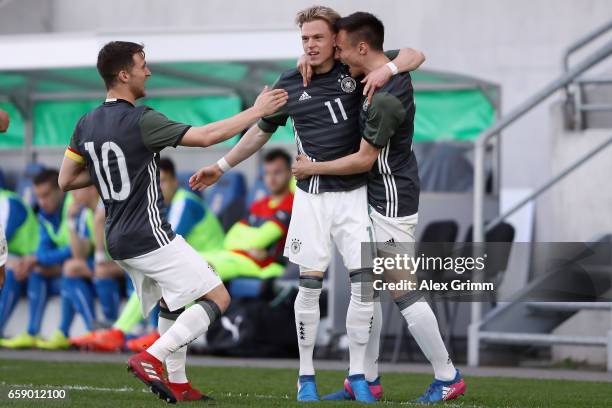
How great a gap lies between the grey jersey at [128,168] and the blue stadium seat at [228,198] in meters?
6.16

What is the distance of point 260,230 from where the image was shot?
11641 millimetres

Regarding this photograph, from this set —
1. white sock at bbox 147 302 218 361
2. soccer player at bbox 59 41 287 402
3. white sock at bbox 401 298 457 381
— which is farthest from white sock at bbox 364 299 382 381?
white sock at bbox 147 302 218 361

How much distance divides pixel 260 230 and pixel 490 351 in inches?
85.8

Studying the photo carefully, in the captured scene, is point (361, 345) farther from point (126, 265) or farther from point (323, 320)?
point (323, 320)

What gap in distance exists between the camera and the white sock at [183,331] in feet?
22.0

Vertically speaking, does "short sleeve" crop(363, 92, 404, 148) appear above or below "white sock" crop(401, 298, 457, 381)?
above

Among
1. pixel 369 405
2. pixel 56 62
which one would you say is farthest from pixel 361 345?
pixel 56 62

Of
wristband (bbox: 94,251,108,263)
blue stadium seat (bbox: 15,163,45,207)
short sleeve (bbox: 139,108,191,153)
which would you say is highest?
short sleeve (bbox: 139,108,191,153)

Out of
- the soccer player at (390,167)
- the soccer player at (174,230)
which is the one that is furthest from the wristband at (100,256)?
the soccer player at (390,167)

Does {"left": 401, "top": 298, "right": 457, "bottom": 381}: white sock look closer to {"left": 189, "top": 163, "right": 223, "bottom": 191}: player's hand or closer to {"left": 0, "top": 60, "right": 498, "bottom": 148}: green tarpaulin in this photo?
{"left": 189, "top": 163, "right": 223, "bottom": 191}: player's hand

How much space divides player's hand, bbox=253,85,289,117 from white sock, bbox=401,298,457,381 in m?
1.28

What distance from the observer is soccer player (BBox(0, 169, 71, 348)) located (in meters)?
12.8

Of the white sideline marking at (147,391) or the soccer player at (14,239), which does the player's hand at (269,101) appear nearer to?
the white sideline marking at (147,391)

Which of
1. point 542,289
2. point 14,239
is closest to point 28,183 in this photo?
point 14,239
